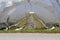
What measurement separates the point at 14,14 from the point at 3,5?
0.46 ft

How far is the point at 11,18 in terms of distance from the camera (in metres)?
1.46

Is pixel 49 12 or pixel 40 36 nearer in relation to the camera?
pixel 40 36

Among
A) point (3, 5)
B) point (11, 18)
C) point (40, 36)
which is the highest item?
point (3, 5)

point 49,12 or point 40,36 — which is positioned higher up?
point 49,12

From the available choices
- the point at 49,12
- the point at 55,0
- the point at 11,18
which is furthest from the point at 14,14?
the point at 55,0

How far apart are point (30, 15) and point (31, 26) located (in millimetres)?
86

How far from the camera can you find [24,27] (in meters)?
1.41

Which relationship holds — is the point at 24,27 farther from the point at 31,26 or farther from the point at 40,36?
the point at 40,36

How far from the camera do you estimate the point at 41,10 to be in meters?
1.48

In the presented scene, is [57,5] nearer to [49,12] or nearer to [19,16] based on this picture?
[49,12]

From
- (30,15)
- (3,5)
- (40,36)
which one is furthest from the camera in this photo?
(3,5)

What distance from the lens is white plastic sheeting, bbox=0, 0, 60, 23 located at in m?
1.46

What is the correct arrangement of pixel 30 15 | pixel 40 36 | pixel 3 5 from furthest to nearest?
pixel 3 5 < pixel 30 15 < pixel 40 36

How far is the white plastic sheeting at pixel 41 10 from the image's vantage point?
146 cm
